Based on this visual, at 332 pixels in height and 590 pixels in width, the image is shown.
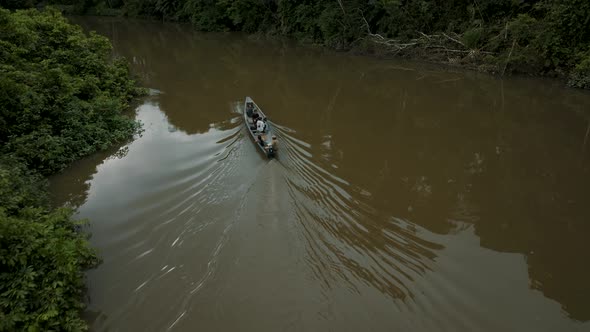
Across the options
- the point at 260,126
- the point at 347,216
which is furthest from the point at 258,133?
the point at 347,216

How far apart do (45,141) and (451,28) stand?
21.6 meters

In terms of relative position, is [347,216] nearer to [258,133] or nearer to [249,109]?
[258,133]

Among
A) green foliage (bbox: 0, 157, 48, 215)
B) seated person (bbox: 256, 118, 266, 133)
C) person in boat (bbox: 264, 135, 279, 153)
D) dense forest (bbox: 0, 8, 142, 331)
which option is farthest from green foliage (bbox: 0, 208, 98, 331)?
seated person (bbox: 256, 118, 266, 133)

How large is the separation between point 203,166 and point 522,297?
8068 mm

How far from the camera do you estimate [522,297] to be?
6.30 meters

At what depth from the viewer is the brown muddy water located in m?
6.03

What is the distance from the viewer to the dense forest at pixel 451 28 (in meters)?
17.2

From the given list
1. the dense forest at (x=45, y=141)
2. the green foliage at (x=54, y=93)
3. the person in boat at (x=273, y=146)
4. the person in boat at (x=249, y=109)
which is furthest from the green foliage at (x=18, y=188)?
the person in boat at (x=249, y=109)

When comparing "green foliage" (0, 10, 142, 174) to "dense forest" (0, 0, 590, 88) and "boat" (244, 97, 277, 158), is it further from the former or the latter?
"dense forest" (0, 0, 590, 88)

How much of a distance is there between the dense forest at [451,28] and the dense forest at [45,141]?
1585cm

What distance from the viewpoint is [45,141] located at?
9992 mm

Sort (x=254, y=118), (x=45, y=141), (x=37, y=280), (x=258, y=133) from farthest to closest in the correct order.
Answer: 1. (x=254, y=118)
2. (x=258, y=133)
3. (x=45, y=141)
4. (x=37, y=280)

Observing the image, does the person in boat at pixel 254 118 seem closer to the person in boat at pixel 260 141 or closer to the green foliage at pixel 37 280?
the person in boat at pixel 260 141

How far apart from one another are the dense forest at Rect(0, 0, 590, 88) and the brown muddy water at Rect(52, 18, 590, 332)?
2944mm
